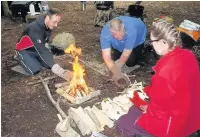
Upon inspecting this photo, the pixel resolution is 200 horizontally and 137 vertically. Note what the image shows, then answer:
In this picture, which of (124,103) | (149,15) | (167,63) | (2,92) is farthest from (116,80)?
(149,15)

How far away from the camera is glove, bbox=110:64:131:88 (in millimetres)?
6262

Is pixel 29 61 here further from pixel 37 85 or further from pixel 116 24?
pixel 116 24

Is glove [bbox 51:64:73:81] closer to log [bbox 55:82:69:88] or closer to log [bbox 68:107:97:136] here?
log [bbox 55:82:69:88]

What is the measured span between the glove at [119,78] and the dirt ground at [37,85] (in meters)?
0.15

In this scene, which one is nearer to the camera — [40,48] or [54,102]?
[54,102]

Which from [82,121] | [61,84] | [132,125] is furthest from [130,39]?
[132,125]

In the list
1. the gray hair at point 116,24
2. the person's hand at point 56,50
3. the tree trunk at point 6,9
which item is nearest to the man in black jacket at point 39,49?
the person's hand at point 56,50

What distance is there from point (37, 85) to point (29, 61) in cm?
73

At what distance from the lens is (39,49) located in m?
6.61

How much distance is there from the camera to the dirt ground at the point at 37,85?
5.22 meters

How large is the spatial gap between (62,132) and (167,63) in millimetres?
2357

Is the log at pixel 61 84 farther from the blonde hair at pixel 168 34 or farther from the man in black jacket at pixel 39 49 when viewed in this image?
the blonde hair at pixel 168 34

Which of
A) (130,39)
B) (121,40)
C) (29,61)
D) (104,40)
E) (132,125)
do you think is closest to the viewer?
(132,125)

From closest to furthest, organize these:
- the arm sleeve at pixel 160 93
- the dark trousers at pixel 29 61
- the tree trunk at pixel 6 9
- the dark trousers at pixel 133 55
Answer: the arm sleeve at pixel 160 93
the dark trousers at pixel 29 61
the dark trousers at pixel 133 55
the tree trunk at pixel 6 9
